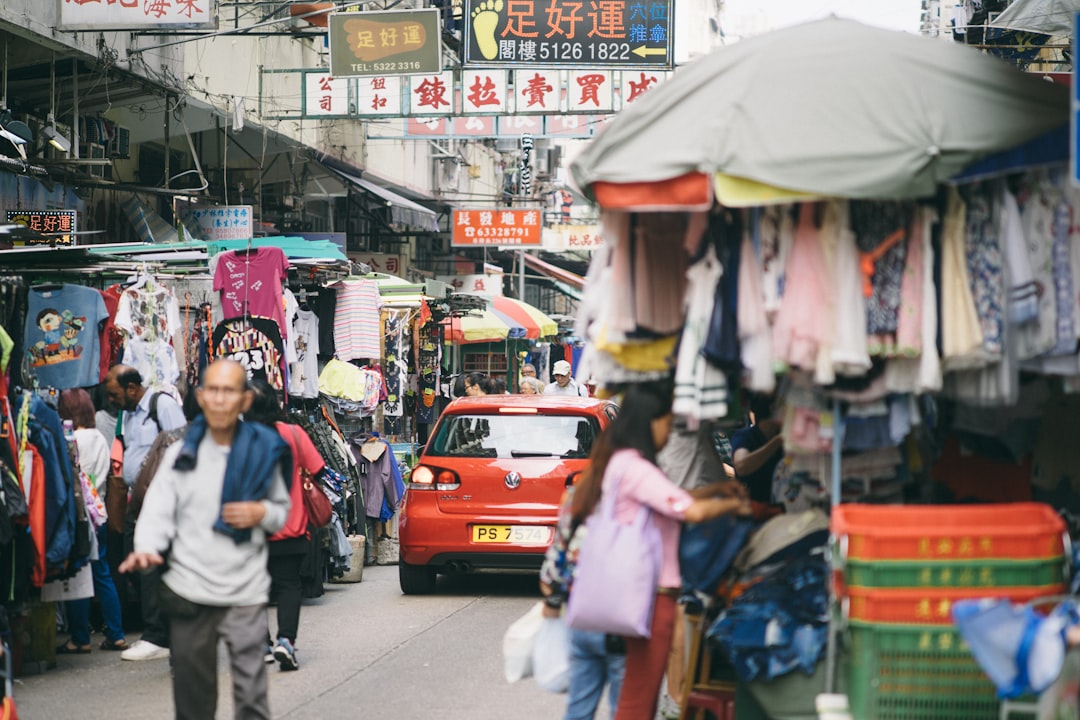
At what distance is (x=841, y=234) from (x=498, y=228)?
2541cm

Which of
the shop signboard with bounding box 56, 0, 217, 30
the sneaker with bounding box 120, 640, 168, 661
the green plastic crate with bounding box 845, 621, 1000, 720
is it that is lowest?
the sneaker with bounding box 120, 640, 168, 661

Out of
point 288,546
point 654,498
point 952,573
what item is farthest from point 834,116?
point 288,546

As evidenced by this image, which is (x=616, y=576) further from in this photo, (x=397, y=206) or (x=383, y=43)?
(x=397, y=206)

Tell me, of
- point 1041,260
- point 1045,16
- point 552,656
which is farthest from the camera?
point 1045,16

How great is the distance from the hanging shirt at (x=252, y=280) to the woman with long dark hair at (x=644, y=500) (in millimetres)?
7182

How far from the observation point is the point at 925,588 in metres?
5.18

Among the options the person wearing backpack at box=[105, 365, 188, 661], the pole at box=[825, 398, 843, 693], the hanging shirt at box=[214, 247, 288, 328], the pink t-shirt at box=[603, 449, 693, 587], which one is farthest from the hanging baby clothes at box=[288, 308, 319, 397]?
the pole at box=[825, 398, 843, 693]

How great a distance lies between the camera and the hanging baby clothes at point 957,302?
18.8ft

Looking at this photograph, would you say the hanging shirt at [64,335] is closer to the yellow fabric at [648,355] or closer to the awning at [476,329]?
the yellow fabric at [648,355]

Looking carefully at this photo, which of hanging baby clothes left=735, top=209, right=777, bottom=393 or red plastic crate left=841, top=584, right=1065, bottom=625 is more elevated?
hanging baby clothes left=735, top=209, right=777, bottom=393

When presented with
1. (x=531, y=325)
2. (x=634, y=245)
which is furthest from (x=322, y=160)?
(x=634, y=245)

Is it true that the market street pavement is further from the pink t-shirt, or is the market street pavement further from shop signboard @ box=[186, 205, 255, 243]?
shop signboard @ box=[186, 205, 255, 243]

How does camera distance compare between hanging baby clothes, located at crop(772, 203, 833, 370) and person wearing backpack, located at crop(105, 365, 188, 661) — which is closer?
hanging baby clothes, located at crop(772, 203, 833, 370)

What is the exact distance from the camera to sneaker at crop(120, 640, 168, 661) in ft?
32.7
